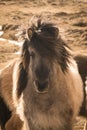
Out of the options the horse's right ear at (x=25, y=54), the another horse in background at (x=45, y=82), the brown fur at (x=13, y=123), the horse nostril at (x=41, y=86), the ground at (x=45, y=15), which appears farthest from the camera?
the ground at (x=45, y=15)

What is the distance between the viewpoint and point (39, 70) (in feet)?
13.3

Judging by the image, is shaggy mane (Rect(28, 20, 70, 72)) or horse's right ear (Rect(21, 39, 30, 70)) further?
horse's right ear (Rect(21, 39, 30, 70))

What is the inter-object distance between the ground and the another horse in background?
12.5ft

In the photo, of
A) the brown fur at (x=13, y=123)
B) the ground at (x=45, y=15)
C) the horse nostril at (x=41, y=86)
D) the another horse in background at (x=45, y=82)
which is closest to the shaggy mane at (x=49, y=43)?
the another horse in background at (x=45, y=82)

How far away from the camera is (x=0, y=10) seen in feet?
42.5

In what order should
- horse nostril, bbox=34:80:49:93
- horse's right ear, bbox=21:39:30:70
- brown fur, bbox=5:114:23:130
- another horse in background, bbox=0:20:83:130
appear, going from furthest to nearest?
brown fur, bbox=5:114:23:130, horse's right ear, bbox=21:39:30:70, another horse in background, bbox=0:20:83:130, horse nostril, bbox=34:80:49:93

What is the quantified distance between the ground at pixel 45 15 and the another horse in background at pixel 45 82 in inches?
150

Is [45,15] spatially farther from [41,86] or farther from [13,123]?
[41,86]

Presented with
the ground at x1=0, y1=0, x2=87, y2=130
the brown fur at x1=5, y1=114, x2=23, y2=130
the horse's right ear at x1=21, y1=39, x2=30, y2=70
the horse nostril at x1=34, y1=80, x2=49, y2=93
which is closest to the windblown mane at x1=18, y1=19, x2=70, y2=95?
the horse's right ear at x1=21, y1=39, x2=30, y2=70

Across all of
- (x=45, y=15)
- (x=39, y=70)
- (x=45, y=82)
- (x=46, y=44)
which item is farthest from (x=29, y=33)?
(x=45, y=15)

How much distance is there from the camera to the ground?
9.42 meters

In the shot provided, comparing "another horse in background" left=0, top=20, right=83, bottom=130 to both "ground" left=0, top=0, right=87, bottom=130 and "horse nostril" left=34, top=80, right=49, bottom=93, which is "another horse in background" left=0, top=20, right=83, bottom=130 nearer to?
"horse nostril" left=34, top=80, right=49, bottom=93

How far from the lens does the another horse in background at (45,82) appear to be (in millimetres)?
4172

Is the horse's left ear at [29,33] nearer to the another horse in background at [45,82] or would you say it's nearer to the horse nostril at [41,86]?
the another horse in background at [45,82]
